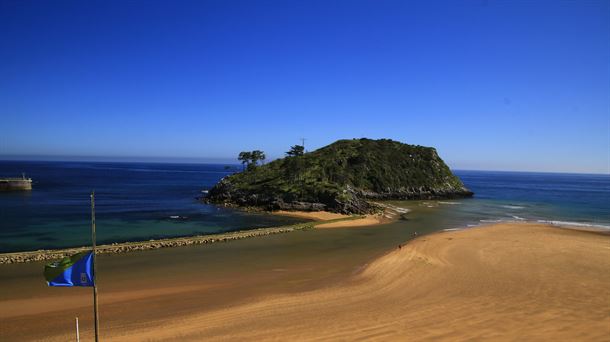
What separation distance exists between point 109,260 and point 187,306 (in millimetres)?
12792

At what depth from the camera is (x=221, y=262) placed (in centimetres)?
2944

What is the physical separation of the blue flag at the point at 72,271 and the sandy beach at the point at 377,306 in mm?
5196

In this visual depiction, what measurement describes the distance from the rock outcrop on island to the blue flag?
49320mm

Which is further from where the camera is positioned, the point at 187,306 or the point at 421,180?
the point at 421,180

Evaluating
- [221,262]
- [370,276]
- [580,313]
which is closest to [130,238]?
[221,262]

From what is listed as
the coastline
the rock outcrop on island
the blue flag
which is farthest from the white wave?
the blue flag

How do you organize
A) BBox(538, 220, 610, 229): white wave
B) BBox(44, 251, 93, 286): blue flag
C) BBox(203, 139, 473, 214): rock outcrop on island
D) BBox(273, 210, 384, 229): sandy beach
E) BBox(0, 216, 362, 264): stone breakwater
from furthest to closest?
BBox(203, 139, 473, 214): rock outcrop on island
BBox(538, 220, 610, 229): white wave
BBox(273, 210, 384, 229): sandy beach
BBox(0, 216, 362, 264): stone breakwater
BBox(44, 251, 93, 286): blue flag

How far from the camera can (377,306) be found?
19.2m

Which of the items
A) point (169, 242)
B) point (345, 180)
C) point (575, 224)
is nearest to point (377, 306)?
point (169, 242)

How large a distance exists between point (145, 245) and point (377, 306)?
22441 mm

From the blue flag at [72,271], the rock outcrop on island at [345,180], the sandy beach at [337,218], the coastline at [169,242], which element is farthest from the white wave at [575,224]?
the blue flag at [72,271]

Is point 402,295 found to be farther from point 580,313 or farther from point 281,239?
point 281,239

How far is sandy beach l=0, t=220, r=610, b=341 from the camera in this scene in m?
15.9

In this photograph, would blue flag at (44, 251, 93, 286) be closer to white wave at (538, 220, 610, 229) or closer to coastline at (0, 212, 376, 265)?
Result: coastline at (0, 212, 376, 265)
